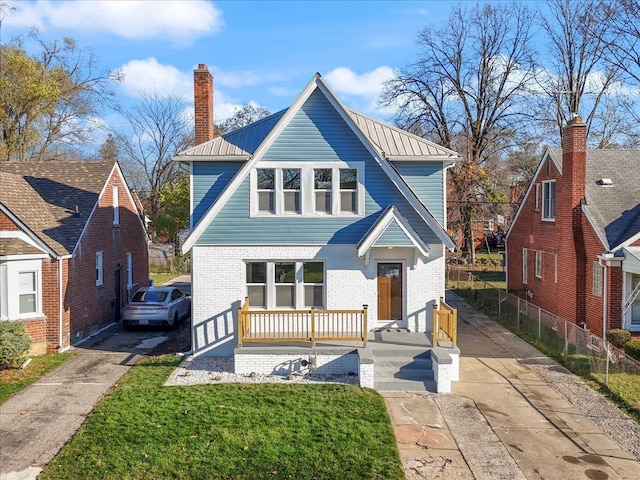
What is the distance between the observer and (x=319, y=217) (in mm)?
14812

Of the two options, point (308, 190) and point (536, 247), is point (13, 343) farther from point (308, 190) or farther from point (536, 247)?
point (536, 247)

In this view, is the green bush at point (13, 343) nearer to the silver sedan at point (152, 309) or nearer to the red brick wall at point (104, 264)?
the red brick wall at point (104, 264)

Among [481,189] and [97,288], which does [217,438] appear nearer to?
[97,288]

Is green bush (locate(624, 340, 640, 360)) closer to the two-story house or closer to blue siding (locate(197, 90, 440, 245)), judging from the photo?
the two-story house

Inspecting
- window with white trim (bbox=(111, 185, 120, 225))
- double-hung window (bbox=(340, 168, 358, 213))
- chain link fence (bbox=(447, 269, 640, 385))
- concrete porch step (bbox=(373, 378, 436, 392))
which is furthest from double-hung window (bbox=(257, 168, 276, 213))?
chain link fence (bbox=(447, 269, 640, 385))

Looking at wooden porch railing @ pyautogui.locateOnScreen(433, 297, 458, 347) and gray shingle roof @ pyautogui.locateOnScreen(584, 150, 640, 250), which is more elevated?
gray shingle roof @ pyautogui.locateOnScreen(584, 150, 640, 250)

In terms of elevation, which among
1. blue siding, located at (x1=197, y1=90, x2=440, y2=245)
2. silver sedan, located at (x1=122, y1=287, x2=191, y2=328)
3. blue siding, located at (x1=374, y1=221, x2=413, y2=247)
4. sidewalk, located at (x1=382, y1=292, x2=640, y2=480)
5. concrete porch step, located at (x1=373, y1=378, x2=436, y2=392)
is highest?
blue siding, located at (x1=197, y1=90, x2=440, y2=245)

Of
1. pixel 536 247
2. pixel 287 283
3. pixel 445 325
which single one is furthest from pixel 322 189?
pixel 536 247

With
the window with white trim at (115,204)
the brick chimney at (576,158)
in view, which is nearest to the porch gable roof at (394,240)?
the brick chimney at (576,158)

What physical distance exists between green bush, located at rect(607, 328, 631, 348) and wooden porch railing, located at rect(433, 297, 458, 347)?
559 centimetres

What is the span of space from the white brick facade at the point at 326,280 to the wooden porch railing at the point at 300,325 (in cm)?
53

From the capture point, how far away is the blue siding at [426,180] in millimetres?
15312

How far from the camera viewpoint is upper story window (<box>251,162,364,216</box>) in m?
14.7

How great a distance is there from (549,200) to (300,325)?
12376 millimetres
